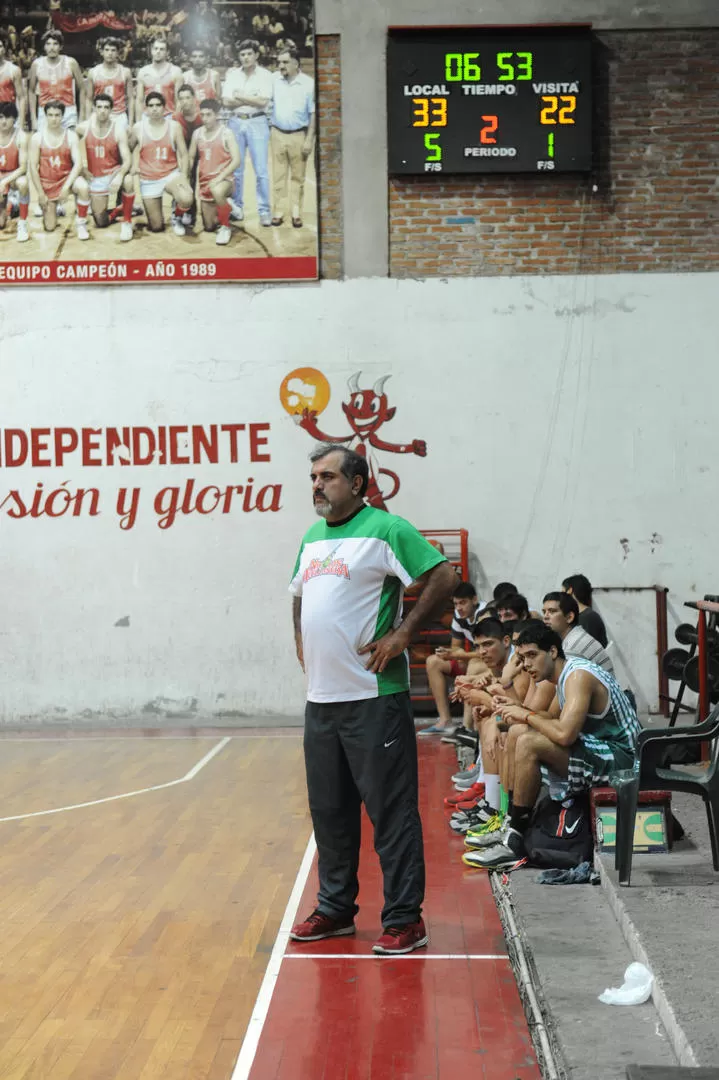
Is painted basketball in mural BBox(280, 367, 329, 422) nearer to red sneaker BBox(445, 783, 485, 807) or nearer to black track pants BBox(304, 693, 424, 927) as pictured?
red sneaker BBox(445, 783, 485, 807)

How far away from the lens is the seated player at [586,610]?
9.04m

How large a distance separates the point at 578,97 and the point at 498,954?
853 cm

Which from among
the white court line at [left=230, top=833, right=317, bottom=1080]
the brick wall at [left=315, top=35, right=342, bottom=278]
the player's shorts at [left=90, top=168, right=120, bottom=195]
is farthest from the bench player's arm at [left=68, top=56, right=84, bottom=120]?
the white court line at [left=230, top=833, right=317, bottom=1080]

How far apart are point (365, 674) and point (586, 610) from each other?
4694mm

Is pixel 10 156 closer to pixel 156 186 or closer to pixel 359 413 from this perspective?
pixel 156 186

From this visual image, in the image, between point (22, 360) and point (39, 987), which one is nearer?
point (39, 987)

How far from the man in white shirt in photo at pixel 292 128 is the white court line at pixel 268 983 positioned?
6983 millimetres

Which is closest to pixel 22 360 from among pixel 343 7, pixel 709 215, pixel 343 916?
pixel 343 7

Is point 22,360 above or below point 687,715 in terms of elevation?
above

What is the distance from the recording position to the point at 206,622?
11.8 m

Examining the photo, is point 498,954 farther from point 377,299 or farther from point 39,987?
point 377,299

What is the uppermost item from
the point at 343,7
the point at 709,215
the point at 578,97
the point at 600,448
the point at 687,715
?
the point at 343,7

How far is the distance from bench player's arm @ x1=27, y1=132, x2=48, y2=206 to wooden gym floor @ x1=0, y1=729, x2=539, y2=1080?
5.85m

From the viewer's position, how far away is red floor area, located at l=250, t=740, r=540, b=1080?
3.88m
